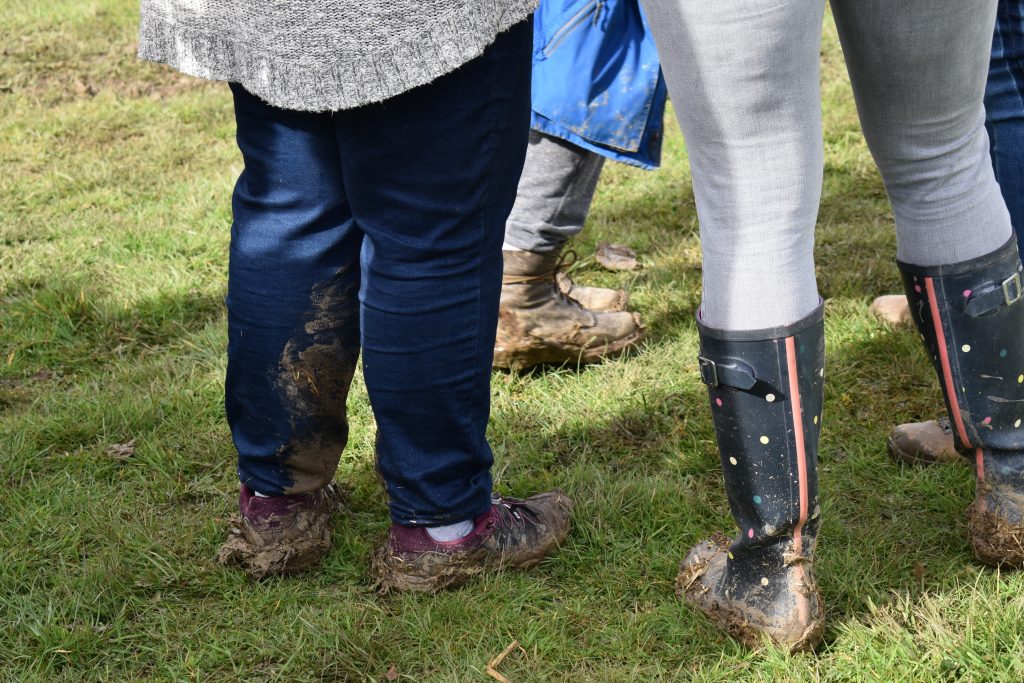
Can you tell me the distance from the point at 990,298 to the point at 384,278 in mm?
973

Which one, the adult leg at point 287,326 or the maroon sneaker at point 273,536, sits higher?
the adult leg at point 287,326

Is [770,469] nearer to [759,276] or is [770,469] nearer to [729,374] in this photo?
[729,374]

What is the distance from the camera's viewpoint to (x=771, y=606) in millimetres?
1665

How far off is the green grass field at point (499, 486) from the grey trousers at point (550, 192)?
0.39m

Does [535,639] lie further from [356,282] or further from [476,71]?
[476,71]

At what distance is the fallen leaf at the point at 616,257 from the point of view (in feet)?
11.1

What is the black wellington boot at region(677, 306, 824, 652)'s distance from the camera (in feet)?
5.05

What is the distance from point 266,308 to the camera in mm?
1754

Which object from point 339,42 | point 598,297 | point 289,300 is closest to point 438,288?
point 289,300

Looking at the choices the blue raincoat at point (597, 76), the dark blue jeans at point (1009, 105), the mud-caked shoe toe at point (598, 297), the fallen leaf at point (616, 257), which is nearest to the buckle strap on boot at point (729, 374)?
the dark blue jeans at point (1009, 105)

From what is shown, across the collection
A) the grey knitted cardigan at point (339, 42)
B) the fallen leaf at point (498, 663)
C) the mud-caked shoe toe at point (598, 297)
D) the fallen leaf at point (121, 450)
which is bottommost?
the mud-caked shoe toe at point (598, 297)

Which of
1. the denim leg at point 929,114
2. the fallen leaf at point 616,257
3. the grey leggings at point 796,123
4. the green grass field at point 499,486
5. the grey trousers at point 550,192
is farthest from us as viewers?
the fallen leaf at point 616,257

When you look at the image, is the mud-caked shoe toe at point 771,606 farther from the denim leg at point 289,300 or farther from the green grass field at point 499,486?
the denim leg at point 289,300

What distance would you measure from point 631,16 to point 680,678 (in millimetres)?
1586
